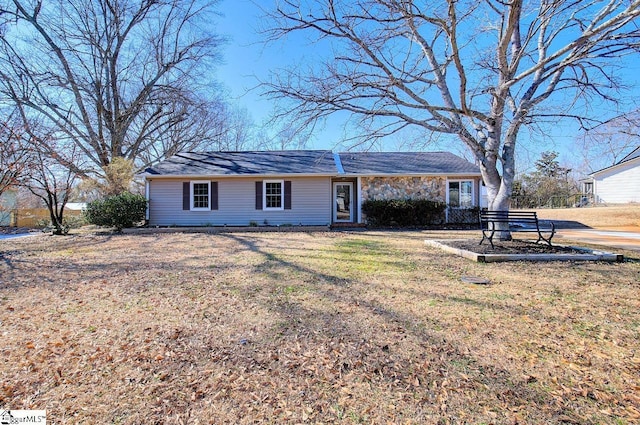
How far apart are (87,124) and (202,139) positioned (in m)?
7.38

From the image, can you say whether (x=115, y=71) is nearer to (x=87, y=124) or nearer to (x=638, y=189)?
(x=87, y=124)

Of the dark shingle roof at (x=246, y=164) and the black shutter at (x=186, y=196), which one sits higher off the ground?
the dark shingle roof at (x=246, y=164)

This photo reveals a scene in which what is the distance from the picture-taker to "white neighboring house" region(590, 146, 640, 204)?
18875mm

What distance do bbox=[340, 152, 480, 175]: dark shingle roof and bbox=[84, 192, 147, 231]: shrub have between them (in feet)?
30.9

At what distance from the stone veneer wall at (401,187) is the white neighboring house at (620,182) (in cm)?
1300

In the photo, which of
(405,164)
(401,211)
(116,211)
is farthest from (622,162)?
(116,211)

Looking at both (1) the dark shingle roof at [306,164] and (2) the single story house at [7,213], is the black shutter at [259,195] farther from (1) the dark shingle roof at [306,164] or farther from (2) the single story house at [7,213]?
(2) the single story house at [7,213]

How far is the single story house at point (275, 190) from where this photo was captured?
13648mm

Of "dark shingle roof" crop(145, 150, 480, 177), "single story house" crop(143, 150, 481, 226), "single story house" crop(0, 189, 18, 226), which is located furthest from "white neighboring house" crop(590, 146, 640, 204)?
"single story house" crop(0, 189, 18, 226)

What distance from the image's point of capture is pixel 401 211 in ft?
43.7

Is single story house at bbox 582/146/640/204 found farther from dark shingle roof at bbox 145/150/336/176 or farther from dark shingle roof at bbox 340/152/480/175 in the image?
dark shingle roof at bbox 145/150/336/176
